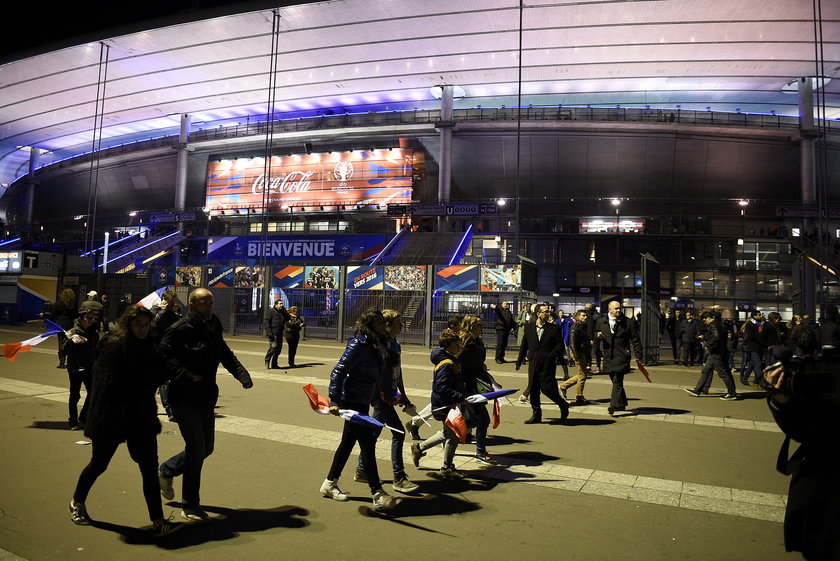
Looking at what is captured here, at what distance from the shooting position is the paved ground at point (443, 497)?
375cm

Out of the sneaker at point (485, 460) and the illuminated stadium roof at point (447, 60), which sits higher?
the illuminated stadium roof at point (447, 60)

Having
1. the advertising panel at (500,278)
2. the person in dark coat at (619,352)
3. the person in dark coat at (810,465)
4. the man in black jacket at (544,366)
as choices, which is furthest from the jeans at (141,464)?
the advertising panel at (500,278)

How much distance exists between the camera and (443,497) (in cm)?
487

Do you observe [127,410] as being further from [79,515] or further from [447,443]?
[447,443]

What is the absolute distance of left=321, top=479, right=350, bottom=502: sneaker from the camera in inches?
181

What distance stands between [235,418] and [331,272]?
17139 millimetres

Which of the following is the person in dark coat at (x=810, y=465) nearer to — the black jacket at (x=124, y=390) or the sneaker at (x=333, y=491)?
the sneaker at (x=333, y=491)

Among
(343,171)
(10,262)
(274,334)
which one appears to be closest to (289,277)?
(274,334)

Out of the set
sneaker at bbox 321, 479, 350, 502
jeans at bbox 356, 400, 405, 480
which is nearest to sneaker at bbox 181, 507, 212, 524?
sneaker at bbox 321, 479, 350, 502

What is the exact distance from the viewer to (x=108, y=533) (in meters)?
3.85

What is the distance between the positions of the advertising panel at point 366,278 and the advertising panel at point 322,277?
2257 mm

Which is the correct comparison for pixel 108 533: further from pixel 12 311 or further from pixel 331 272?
pixel 12 311

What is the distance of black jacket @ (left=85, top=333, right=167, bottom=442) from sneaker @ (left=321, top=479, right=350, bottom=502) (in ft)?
4.88

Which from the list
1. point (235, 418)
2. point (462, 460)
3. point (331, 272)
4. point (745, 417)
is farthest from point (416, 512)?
point (331, 272)
